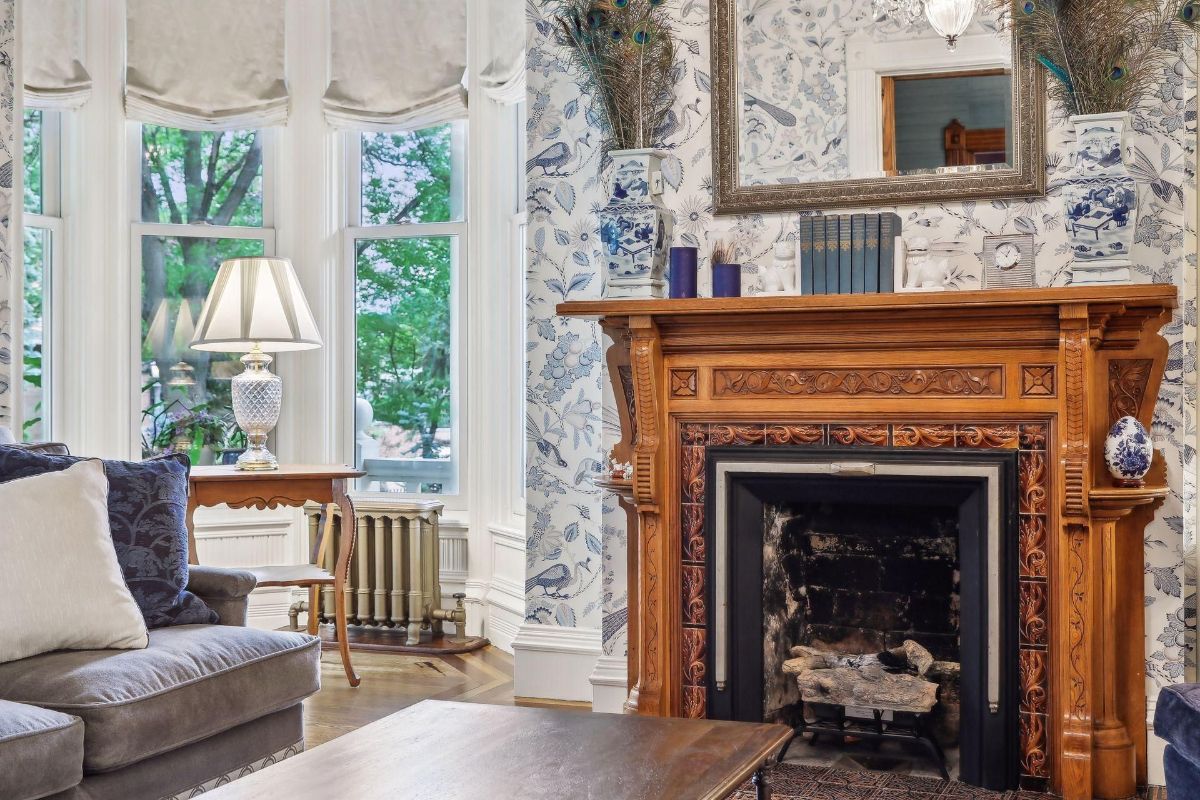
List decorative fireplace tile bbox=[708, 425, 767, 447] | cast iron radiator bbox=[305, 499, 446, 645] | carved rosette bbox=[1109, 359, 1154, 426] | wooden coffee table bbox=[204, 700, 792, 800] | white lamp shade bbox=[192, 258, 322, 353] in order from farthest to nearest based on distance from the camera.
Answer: cast iron radiator bbox=[305, 499, 446, 645] < white lamp shade bbox=[192, 258, 322, 353] < decorative fireplace tile bbox=[708, 425, 767, 447] < carved rosette bbox=[1109, 359, 1154, 426] < wooden coffee table bbox=[204, 700, 792, 800]

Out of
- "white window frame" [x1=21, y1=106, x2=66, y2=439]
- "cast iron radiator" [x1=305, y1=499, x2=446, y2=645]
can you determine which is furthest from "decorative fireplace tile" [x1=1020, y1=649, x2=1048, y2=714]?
"white window frame" [x1=21, y1=106, x2=66, y2=439]

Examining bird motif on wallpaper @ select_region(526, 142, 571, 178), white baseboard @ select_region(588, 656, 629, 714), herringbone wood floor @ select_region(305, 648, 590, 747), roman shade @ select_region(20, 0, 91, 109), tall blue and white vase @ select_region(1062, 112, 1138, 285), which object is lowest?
herringbone wood floor @ select_region(305, 648, 590, 747)

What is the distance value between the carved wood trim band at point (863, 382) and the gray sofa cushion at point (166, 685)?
52.5 inches

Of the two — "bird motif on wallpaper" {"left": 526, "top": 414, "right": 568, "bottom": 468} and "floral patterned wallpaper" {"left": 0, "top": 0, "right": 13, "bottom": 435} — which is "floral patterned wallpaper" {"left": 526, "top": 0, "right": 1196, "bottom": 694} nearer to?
"bird motif on wallpaper" {"left": 526, "top": 414, "right": 568, "bottom": 468}

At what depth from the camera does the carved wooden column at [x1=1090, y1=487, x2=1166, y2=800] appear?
298cm

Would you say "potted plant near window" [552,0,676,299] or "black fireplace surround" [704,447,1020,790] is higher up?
"potted plant near window" [552,0,676,299]

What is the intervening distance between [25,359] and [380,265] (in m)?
1.43

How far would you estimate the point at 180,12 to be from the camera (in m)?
4.83

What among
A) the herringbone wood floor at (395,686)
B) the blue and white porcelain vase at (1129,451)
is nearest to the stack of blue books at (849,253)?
the blue and white porcelain vase at (1129,451)

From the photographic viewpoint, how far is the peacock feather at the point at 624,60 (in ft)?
11.3

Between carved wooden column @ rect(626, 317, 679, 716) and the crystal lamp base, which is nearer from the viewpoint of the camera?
carved wooden column @ rect(626, 317, 679, 716)

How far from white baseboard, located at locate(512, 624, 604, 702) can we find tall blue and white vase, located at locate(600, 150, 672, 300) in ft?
3.79

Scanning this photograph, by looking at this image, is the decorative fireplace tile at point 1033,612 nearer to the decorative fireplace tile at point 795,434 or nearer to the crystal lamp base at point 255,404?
the decorative fireplace tile at point 795,434

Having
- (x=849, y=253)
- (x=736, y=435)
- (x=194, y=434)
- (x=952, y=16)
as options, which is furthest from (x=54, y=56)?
(x=952, y=16)
